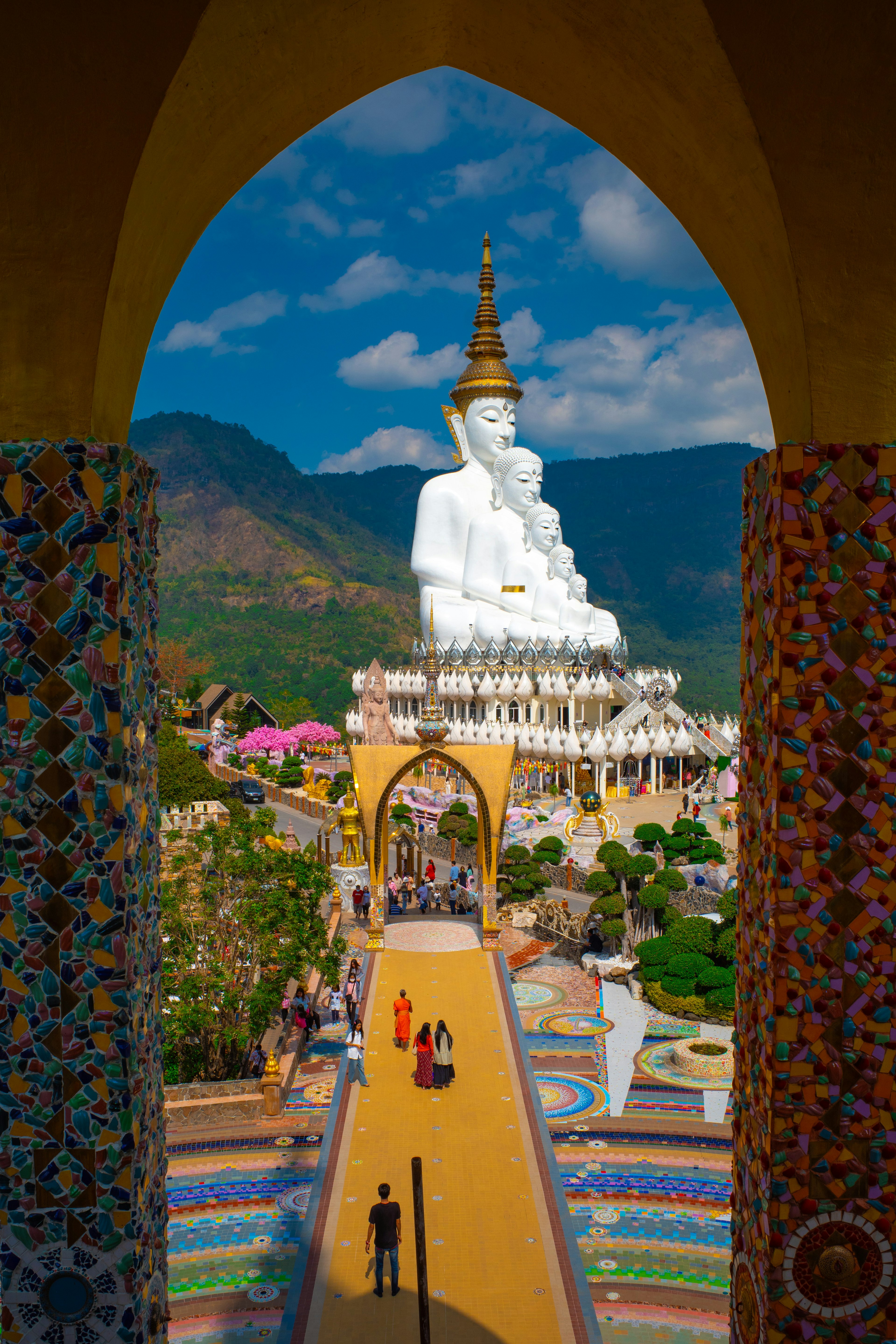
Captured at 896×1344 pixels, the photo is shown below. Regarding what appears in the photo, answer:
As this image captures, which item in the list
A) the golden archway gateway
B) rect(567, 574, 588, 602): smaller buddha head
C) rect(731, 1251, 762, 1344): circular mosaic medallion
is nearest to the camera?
rect(731, 1251, 762, 1344): circular mosaic medallion

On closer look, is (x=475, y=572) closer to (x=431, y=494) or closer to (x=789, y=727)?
(x=431, y=494)

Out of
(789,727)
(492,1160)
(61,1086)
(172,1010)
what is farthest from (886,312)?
(172,1010)

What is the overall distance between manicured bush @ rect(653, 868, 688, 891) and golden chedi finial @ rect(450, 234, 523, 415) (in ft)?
72.4

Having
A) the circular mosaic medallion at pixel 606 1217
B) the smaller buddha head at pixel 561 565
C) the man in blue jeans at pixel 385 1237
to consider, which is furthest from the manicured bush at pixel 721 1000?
the smaller buddha head at pixel 561 565

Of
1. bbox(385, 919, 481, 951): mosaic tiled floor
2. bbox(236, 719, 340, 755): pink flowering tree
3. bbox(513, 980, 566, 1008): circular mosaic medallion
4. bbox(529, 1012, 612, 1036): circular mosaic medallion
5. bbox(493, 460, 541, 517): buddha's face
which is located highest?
bbox(493, 460, 541, 517): buddha's face

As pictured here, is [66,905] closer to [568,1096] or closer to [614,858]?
[568,1096]

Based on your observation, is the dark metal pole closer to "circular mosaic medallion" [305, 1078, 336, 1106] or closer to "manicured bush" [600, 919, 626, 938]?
"circular mosaic medallion" [305, 1078, 336, 1106]

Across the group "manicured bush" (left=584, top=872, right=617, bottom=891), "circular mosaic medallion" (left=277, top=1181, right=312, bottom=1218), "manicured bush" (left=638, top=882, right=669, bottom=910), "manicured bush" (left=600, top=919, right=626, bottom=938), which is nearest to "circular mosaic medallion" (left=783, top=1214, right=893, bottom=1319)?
"circular mosaic medallion" (left=277, top=1181, right=312, bottom=1218)

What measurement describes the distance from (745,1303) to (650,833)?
1560cm

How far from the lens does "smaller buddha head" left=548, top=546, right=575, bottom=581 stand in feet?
106

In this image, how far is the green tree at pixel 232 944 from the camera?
10.7 metres

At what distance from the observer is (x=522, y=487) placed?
33.7 metres

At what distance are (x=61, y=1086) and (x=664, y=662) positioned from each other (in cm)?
8528

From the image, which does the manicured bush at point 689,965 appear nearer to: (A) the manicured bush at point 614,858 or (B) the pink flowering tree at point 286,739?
(A) the manicured bush at point 614,858
